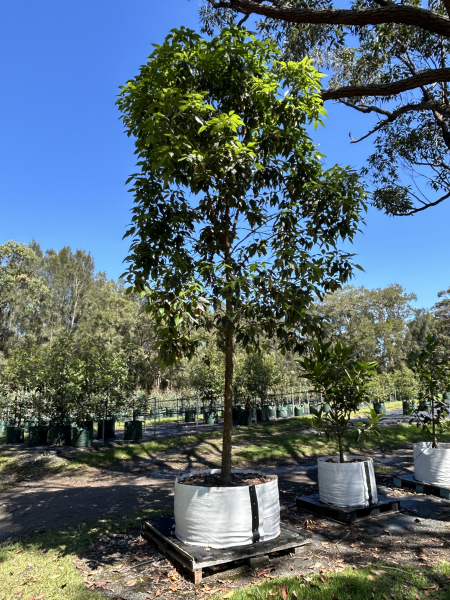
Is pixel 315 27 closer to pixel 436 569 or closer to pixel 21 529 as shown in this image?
pixel 436 569

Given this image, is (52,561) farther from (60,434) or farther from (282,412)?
(282,412)

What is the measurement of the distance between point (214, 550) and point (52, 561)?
164 cm

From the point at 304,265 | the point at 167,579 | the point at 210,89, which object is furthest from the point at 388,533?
the point at 210,89

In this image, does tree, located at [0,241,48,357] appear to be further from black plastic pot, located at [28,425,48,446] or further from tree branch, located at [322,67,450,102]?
tree branch, located at [322,67,450,102]

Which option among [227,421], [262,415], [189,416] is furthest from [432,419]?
[189,416]

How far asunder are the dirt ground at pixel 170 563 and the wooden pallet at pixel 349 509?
9cm

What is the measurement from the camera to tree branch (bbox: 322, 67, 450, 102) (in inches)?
198

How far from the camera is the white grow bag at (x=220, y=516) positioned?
3.80m

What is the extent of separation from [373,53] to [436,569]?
34.4ft

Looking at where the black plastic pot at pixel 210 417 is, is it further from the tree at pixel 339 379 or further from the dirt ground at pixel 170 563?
the tree at pixel 339 379

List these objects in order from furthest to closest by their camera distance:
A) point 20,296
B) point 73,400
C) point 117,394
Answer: point 20,296
point 117,394
point 73,400

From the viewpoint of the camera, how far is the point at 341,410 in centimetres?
558

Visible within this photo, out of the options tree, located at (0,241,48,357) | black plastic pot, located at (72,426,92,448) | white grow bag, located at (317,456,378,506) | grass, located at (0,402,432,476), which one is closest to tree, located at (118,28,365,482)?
white grow bag, located at (317,456,378,506)

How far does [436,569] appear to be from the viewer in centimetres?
351
